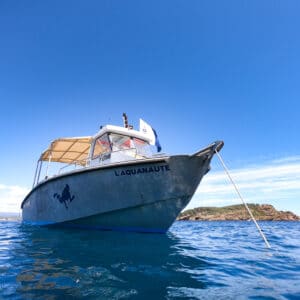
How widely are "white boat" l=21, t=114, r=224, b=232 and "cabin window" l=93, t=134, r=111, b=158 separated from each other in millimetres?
43

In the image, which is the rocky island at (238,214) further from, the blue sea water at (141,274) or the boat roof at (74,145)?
the blue sea water at (141,274)

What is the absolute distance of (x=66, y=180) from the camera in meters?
9.88

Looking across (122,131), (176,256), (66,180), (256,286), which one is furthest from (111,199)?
(256,286)

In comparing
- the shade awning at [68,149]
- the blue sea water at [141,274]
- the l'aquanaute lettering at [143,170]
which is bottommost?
the blue sea water at [141,274]

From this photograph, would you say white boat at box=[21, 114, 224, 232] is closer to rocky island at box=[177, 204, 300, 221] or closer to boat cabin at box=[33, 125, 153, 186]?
boat cabin at box=[33, 125, 153, 186]

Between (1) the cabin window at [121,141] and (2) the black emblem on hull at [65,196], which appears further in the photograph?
(1) the cabin window at [121,141]

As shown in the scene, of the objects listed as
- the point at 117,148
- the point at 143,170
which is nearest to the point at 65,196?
the point at 117,148

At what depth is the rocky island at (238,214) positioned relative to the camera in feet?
266

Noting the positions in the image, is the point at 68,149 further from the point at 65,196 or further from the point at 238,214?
the point at 238,214

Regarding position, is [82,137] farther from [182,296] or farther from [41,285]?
[182,296]

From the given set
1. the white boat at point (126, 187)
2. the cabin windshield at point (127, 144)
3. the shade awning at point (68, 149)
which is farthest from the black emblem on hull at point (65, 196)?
the cabin windshield at point (127, 144)

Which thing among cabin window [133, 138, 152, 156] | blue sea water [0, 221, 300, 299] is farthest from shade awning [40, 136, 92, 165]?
blue sea water [0, 221, 300, 299]

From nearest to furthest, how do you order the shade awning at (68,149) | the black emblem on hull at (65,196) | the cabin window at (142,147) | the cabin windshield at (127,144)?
1. the black emblem on hull at (65,196)
2. the cabin windshield at (127,144)
3. the cabin window at (142,147)
4. the shade awning at (68,149)

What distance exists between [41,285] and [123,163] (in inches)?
213
